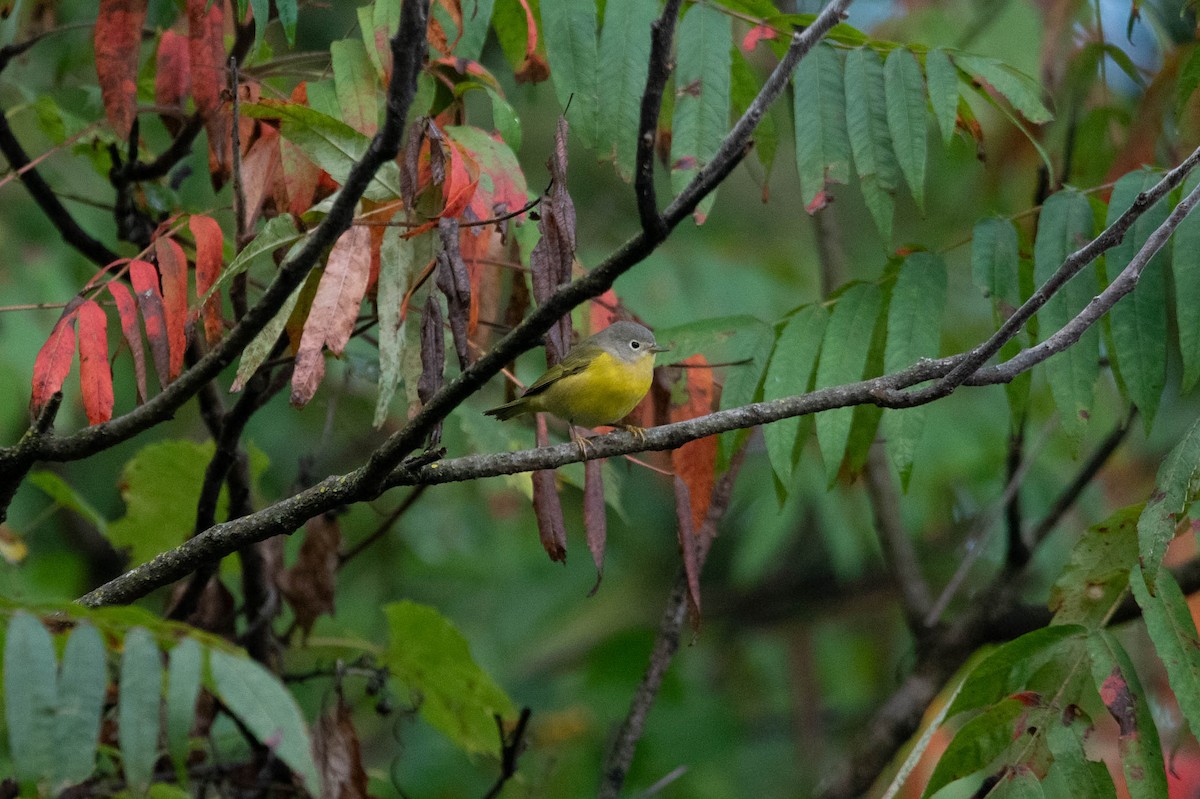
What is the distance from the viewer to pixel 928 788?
3.15 meters

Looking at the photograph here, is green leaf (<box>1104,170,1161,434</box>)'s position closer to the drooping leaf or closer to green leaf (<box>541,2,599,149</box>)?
the drooping leaf

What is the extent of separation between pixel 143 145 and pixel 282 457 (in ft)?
14.1

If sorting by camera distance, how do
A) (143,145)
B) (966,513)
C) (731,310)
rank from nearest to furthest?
(143,145)
(731,310)
(966,513)

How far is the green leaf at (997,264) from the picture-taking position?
3586 millimetres

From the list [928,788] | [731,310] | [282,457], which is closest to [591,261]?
[731,310]

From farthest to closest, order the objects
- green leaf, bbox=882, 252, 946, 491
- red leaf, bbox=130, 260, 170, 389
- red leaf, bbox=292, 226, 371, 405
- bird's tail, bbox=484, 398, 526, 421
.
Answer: bird's tail, bbox=484, 398, 526, 421
green leaf, bbox=882, 252, 946, 491
red leaf, bbox=130, 260, 170, 389
red leaf, bbox=292, 226, 371, 405

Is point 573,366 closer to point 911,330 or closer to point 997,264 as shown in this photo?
point 911,330

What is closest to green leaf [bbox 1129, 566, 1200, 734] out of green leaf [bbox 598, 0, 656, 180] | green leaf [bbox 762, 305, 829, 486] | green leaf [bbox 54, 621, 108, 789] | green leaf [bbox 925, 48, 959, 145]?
green leaf [bbox 762, 305, 829, 486]

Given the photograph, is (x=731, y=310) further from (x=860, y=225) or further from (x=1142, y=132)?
(x=860, y=225)

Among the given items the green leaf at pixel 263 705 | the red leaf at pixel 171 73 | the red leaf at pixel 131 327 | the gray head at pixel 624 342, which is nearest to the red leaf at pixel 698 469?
the gray head at pixel 624 342

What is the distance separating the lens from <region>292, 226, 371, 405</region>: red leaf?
8.95ft

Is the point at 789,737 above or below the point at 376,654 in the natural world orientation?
below

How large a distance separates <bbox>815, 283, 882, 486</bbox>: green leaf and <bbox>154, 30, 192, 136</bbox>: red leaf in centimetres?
234

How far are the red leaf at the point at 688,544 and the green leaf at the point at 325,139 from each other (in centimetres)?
111
